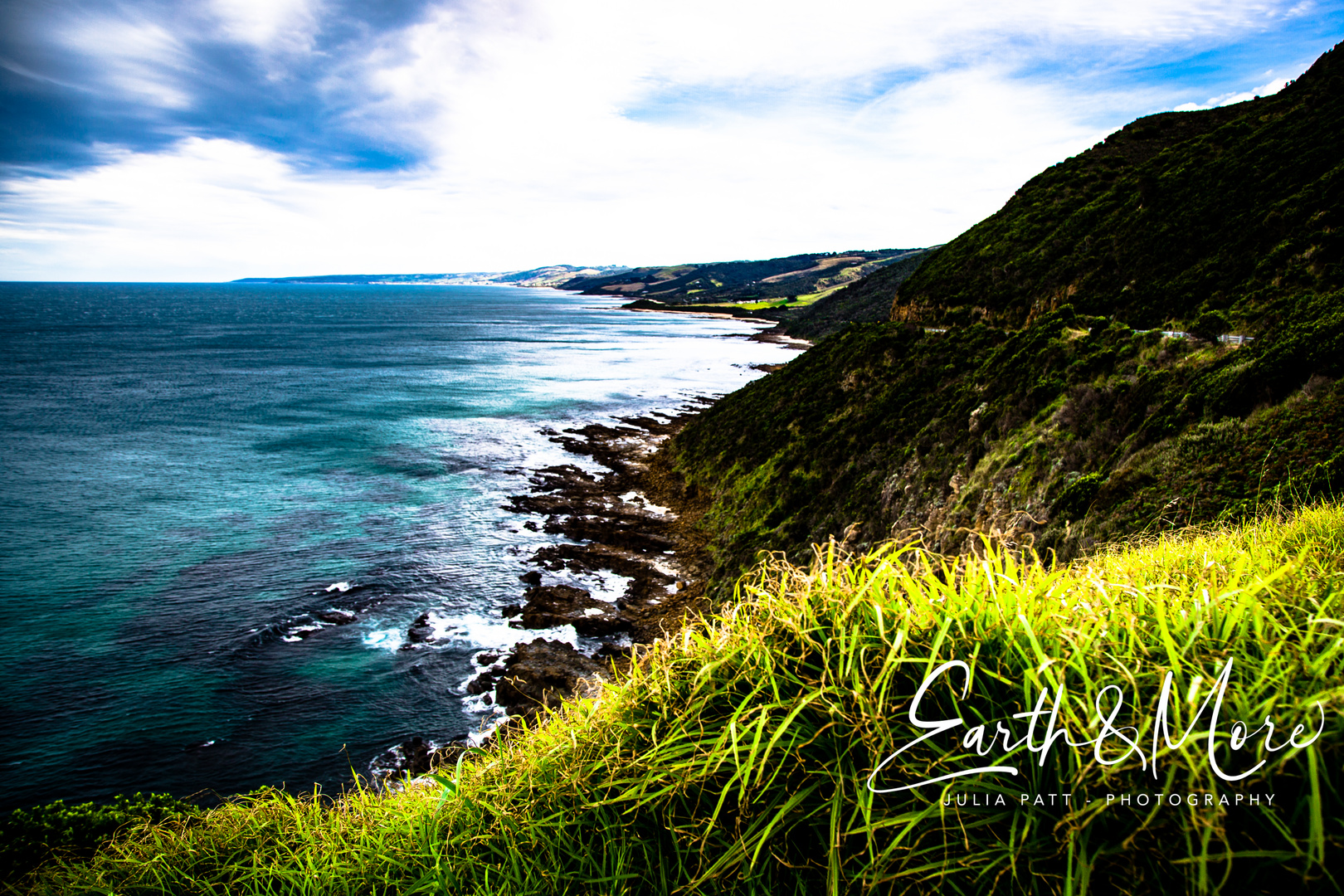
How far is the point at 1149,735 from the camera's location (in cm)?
203

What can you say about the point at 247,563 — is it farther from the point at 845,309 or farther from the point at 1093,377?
the point at 845,309

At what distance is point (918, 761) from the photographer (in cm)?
235

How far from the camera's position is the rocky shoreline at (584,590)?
15812 millimetres

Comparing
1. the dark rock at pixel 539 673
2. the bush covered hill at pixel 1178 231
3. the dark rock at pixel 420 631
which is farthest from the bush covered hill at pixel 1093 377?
the dark rock at pixel 420 631

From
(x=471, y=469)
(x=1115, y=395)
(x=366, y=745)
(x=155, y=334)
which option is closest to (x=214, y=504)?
(x=471, y=469)

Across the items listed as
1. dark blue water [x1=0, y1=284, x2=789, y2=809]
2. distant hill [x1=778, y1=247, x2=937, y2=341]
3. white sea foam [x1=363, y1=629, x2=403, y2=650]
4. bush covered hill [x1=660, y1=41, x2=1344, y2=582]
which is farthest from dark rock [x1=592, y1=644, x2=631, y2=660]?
distant hill [x1=778, y1=247, x2=937, y2=341]

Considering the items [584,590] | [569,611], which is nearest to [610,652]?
[569,611]

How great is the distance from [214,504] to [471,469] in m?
11.9

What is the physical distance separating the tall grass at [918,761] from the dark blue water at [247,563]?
34.6 feet

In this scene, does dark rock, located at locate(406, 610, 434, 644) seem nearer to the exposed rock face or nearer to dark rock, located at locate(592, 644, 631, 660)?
the exposed rock face

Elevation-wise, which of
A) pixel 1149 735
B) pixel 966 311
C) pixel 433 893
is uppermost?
pixel 966 311

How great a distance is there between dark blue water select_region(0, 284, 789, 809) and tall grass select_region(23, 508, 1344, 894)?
34.6 ft

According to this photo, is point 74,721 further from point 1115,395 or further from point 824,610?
point 1115,395

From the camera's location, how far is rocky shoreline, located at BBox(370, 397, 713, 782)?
15.8 meters
